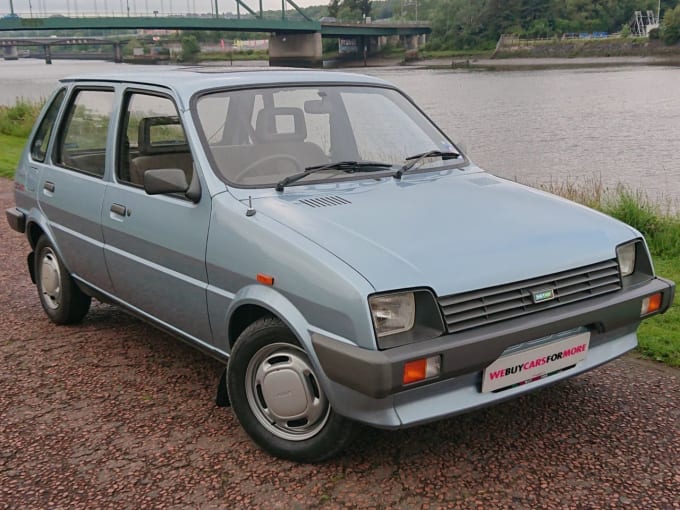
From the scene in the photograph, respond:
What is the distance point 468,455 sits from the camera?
3.31 metres

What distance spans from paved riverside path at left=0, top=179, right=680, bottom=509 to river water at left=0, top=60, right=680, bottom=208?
213cm

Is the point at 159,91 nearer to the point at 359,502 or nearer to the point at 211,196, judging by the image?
the point at 211,196

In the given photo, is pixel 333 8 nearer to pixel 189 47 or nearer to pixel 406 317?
pixel 189 47

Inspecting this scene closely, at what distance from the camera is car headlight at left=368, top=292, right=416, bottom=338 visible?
9.07 feet

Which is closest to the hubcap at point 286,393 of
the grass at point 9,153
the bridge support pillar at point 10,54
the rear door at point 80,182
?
the rear door at point 80,182

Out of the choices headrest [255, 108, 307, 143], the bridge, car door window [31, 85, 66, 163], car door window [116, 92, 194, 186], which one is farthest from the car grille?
the bridge

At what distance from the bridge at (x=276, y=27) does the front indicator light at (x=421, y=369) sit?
54.5 meters

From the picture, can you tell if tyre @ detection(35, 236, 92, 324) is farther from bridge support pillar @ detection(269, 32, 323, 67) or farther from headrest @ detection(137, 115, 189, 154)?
bridge support pillar @ detection(269, 32, 323, 67)

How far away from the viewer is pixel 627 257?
3498 millimetres

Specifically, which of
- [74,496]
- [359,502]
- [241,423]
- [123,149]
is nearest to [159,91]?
[123,149]

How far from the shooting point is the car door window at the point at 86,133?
448 cm

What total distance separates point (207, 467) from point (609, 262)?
202 cm

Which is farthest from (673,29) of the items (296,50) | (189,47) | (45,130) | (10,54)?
(45,130)

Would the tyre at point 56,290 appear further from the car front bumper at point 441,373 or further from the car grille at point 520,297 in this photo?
the car grille at point 520,297
